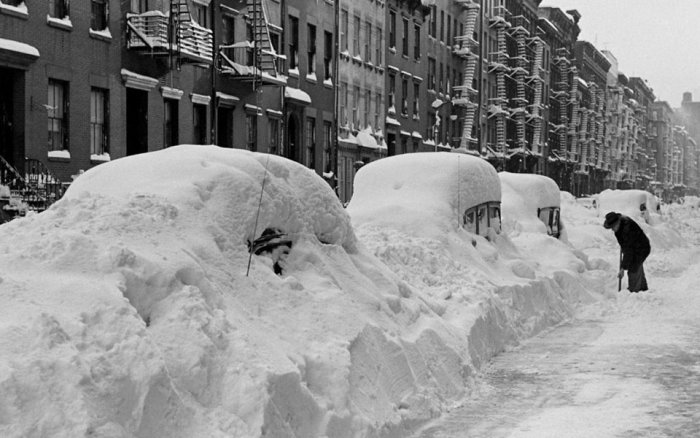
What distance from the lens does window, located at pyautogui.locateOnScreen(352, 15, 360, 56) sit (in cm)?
4180

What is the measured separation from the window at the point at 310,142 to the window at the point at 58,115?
15012mm

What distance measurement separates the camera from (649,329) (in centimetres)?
1177

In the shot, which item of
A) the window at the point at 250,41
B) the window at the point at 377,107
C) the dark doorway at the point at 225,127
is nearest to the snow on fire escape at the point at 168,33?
the dark doorway at the point at 225,127

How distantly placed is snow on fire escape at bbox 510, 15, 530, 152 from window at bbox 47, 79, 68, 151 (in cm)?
4974

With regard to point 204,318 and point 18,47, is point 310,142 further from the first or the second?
point 204,318

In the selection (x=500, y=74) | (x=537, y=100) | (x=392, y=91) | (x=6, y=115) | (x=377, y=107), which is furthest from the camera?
(x=537, y=100)

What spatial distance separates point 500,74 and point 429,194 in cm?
5375

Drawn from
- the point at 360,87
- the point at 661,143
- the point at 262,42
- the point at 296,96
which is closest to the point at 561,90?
the point at 360,87

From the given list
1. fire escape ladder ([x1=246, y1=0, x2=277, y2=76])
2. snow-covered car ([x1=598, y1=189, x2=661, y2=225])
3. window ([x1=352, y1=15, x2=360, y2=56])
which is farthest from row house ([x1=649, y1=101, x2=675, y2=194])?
fire escape ladder ([x1=246, y1=0, x2=277, y2=76])

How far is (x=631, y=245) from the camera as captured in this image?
51.2ft

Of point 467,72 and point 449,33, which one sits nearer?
point 449,33

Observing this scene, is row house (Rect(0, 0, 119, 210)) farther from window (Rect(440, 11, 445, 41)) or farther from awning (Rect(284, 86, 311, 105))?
window (Rect(440, 11, 445, 41))

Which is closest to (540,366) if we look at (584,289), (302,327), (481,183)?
(302,327)

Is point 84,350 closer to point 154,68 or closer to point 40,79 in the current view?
point 40,79
